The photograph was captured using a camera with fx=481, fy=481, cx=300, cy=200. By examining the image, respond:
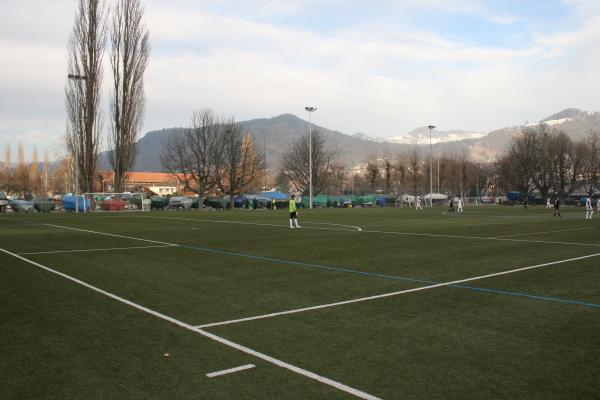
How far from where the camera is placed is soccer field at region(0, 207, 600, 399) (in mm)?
4668

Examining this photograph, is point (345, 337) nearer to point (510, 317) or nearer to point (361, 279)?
point (510, 317)

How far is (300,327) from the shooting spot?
6.64 meters

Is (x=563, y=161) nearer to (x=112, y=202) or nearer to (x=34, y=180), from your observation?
(x=112, y=202)

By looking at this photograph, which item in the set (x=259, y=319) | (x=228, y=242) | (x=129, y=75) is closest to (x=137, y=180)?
(x=129, y=75)

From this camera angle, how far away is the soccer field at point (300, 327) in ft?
15.3

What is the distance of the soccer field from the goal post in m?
39.9

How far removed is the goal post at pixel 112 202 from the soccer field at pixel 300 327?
39.9m

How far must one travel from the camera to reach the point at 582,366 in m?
5.11

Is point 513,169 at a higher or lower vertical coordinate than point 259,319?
higher

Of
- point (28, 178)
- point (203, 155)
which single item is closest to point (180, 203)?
point (203, 155)

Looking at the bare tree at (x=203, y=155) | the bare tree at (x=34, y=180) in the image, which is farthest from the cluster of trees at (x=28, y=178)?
the bare tree at (x=203, y=155)

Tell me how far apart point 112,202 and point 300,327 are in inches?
1936

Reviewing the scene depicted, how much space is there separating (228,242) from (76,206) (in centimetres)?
3664

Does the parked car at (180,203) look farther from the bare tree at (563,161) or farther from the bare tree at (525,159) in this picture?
the bare tree at (563,161)
